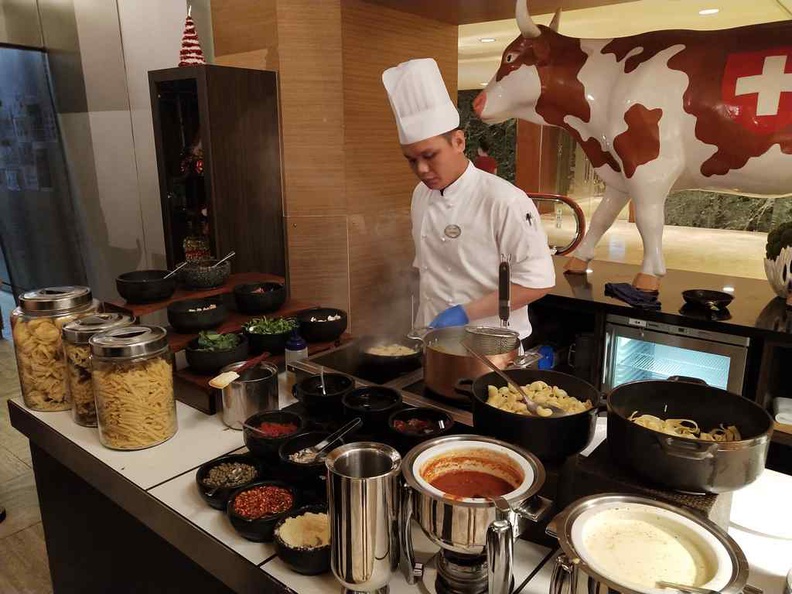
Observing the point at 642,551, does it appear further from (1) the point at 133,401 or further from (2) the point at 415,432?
(1) the point at 133,401

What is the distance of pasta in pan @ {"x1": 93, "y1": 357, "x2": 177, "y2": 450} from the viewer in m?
1.43

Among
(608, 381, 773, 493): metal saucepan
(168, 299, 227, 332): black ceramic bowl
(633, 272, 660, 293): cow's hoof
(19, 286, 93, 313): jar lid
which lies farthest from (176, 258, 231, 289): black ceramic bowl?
(633, 272, 660, 293): cow's hoof

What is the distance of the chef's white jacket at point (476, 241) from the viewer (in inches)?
84.4

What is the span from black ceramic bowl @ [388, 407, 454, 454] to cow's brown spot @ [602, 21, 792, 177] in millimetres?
1927

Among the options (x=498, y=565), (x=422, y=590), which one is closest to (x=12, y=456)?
(x=422, y=590)

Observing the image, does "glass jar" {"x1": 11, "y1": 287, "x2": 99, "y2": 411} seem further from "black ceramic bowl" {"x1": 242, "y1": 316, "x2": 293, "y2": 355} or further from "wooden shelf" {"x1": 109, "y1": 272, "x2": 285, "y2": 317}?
"black ceramic bowl" {"x1": 242, "y1": 316, "x2": 293, "y2": 355}

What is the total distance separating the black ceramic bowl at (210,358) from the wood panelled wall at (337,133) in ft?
5.00

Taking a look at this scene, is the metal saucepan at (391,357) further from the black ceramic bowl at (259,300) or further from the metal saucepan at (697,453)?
the metal saucepan at (697,453)

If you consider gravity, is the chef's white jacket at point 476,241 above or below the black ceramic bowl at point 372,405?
above

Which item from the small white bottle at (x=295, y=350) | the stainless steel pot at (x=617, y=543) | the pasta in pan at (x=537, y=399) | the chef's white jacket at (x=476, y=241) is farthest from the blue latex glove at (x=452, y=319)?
the stainless steel pot at (x=617, y=543)

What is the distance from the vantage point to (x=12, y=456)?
3.28m

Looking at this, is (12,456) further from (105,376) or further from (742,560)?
(742,560)

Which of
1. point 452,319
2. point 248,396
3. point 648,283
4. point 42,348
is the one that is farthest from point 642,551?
point 648,283

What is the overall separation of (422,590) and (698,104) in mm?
2328
